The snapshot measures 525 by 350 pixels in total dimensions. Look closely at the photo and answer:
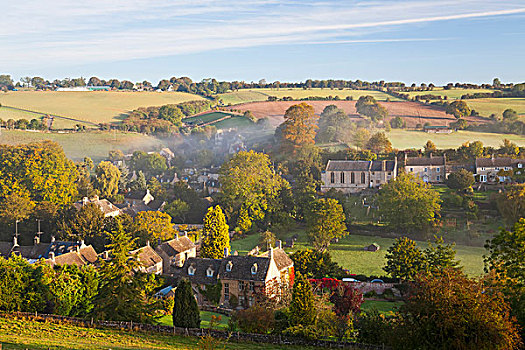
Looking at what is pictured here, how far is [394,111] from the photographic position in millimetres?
119812

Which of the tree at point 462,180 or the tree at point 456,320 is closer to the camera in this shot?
the tree at point 456,320

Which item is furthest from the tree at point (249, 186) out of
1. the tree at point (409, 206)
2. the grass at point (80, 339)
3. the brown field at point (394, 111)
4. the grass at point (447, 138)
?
the brown field at point (394, 111)

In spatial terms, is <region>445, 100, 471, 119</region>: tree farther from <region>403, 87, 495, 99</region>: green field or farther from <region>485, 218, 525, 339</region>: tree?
<region>485, 218, 525, 339</region>: tree

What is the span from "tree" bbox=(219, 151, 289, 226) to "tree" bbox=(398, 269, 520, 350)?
44.1 metres

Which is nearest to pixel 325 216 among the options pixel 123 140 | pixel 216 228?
pixel 216 228

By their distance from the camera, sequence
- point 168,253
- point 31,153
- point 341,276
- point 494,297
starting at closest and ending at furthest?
point 494,297 → point 341,276 → point 168,253 → point 31,153

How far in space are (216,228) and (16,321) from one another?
22636 millimetres

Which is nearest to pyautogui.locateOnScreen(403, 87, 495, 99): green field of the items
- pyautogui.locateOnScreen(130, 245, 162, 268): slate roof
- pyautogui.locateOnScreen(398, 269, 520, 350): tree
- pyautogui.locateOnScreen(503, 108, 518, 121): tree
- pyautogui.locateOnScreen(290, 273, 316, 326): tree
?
pyautogui.locateOnScreen(503, 108, 518, 121): tree

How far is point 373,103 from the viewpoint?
118 meters

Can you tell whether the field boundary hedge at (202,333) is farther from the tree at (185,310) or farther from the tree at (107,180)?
the tree at (107,180)

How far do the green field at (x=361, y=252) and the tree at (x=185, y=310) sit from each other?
2130cm

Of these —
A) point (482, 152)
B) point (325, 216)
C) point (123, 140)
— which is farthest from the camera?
point (123, 140)

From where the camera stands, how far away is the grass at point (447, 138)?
95312mm

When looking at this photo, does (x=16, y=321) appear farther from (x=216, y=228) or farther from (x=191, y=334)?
(x=216, y=228)
